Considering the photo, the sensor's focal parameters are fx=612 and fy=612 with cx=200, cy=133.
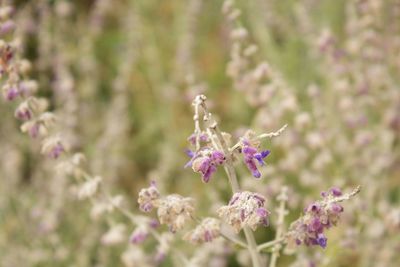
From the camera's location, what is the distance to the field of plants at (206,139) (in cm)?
108

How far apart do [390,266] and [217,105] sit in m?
1.19

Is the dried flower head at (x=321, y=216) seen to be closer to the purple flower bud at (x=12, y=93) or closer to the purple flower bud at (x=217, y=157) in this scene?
the purple flower bud at (x=217, y=157)

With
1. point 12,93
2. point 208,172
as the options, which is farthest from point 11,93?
point 208,172

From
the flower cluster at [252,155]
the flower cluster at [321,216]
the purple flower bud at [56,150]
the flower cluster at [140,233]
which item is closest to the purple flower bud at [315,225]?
the flower cluster at [321,216]

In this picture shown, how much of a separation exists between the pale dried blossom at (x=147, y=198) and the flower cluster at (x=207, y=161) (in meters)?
0.15

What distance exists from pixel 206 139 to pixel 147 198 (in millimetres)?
140

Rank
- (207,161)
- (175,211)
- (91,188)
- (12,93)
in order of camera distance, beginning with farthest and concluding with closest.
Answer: (91,188), (12,93), (175,211), (207,161)

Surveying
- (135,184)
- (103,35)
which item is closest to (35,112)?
(135,184)

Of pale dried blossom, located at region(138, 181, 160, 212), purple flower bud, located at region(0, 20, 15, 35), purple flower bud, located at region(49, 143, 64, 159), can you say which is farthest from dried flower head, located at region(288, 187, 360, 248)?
purple flower bud, located at region(0, 20, 15, 35)

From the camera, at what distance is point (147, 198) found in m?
0.91

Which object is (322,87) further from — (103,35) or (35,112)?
Answer: (35,112)

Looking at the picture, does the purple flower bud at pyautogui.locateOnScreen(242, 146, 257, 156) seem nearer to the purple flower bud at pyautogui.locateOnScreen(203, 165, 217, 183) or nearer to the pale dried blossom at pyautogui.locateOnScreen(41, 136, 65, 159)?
the purple flower bud at pyautogui.locateOnScreen(203, 165, 217, 183)

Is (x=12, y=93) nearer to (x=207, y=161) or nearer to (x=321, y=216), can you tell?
(x=207, y=161)

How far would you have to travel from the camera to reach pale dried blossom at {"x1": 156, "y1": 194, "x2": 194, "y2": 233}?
35.1 inches
